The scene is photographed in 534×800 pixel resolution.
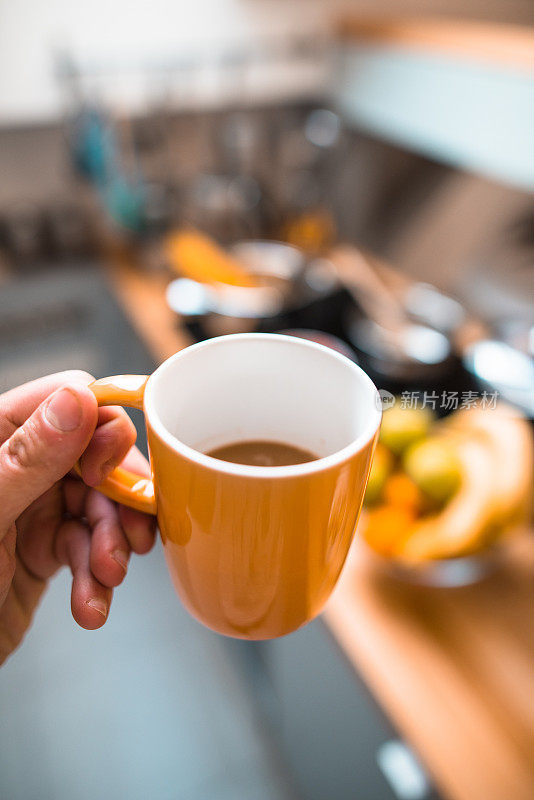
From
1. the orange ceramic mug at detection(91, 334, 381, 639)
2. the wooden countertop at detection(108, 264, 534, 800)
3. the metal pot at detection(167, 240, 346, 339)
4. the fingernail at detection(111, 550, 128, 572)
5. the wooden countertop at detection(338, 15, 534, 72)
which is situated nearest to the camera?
the orange ceramic mug at detection(91, 334, 381, 639)

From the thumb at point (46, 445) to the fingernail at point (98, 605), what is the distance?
7 cm

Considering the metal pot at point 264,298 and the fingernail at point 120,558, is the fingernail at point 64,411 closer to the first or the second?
the fingernail at point 120,558

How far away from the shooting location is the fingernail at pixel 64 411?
0.30m

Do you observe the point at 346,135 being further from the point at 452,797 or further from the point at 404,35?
the point at 452,797

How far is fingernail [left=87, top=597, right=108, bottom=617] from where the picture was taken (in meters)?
0.37

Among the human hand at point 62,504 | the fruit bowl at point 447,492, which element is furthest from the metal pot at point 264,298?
the human hand at point 62,504

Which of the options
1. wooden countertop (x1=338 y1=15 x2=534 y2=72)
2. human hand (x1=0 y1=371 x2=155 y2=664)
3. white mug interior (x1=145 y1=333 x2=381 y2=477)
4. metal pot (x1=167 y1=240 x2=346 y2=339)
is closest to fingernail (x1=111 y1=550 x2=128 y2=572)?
human hand (x1=0 y1=371 x2=155 y2=664)

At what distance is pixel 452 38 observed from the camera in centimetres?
113

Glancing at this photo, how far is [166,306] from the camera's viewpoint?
1245 millimetres

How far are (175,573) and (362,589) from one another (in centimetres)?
46

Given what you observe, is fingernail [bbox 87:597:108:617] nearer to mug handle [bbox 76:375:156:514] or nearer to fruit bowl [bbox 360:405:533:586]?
mug handle [bbox 76:375:156:514]

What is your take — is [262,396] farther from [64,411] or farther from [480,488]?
[480,488]

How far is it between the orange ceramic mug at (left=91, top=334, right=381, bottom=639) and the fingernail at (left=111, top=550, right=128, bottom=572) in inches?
2.5

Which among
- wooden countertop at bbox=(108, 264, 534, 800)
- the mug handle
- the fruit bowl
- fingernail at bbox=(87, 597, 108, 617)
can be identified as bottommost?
wooden countertop at bbox=(108, 264, 534, 800)
